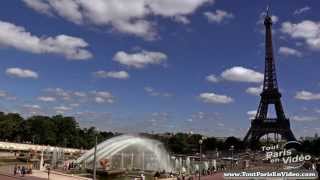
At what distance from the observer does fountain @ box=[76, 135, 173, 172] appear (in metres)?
65.6

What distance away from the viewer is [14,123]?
12056 centimetres

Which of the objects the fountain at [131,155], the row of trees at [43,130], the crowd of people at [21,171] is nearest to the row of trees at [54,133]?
the row of trees at [43,130]

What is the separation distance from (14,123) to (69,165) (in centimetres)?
6465

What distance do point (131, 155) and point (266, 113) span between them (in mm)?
61858

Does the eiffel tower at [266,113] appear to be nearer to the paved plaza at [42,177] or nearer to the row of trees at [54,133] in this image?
the row of trees at [54,133]

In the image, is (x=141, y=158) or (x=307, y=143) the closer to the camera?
(x=141, y=158)

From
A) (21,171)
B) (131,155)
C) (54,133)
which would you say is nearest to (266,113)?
(54,133)

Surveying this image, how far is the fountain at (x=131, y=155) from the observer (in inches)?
2581

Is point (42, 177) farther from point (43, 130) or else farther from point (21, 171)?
point (43, 130)

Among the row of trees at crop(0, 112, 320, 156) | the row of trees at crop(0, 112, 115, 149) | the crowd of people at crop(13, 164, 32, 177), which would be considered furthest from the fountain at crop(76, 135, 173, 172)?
the row of trees at crop(0, 112, 115, 149)

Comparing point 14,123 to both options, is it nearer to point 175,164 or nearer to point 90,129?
point 90,129

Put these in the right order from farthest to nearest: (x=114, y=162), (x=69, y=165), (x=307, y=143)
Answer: (x=307, y=143), (x=114, y=162), (x=69, y=165)

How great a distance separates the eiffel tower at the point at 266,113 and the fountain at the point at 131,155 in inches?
2068

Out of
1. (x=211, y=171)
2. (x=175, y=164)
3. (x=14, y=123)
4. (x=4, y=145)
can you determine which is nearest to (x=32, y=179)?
(x=211, y=171)
